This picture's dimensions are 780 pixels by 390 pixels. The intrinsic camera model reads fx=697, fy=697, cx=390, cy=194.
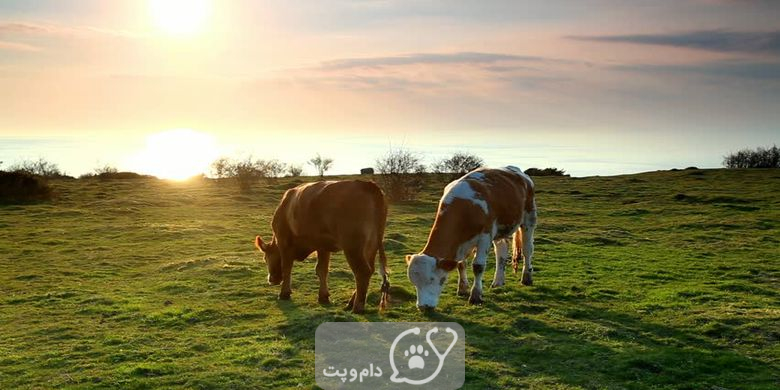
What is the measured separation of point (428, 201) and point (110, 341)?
29774 millimetres

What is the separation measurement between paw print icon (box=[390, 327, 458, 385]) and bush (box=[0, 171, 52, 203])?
34372mm

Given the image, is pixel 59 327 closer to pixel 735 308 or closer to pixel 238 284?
pixel 238 284

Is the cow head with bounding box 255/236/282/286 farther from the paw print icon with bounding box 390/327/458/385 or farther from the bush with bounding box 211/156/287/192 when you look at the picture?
the bush with bounding box 211/156/287/192

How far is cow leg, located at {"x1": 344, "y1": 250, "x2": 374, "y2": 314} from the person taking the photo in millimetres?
11938

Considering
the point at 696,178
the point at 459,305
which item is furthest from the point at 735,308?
the point at 696,178

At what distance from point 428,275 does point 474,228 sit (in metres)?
1.73

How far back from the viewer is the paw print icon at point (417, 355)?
8786mm

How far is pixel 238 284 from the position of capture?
1631 centimetres

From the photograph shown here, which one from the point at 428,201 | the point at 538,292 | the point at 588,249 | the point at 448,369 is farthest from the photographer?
the point at 428,201

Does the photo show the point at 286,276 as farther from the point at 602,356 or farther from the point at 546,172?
the point at 546,172

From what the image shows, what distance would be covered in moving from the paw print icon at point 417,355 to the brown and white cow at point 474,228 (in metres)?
0.89

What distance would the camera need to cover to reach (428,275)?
1127 cm

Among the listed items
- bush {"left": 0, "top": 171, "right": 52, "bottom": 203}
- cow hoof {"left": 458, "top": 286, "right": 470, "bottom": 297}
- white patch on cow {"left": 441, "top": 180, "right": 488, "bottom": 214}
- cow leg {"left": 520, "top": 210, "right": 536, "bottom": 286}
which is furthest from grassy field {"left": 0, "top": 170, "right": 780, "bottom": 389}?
bush {"left": 0, "top": 171, "right": 52, "bottom": 203}

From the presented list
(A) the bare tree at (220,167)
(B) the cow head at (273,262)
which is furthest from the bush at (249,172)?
(B) the cow head at (273,262)
